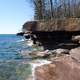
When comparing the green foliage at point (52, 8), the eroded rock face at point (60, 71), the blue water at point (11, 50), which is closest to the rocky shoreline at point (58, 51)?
the eroded rock face at point (60, 71)

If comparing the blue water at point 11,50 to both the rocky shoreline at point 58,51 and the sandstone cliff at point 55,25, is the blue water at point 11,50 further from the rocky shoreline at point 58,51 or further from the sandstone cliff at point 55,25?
the sandstone cliff at point 55,25

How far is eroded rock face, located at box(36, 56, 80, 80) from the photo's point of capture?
4.82m

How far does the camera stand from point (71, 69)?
493cm

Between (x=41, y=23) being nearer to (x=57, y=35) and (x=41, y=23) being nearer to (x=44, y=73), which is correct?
(x=57, y=35)

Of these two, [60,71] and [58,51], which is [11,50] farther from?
[60,71]

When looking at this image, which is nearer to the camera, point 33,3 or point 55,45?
point 55,45

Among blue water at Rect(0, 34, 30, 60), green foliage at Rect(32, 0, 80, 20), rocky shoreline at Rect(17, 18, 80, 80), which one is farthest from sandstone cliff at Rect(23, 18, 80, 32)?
green foliage at Rect(32, 0, 80, 20)

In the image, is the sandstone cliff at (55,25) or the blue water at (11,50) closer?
the sandstone cliff at (55,25)

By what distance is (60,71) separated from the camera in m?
4.95

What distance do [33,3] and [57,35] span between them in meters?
13.2

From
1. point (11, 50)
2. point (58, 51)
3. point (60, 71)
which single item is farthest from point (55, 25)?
point (60, 71)

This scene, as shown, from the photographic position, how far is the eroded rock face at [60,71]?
482 centimetres

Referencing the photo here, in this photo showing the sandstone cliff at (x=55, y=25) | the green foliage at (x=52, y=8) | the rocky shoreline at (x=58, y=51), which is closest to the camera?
the rocky shoreline at (x=58, y=51)

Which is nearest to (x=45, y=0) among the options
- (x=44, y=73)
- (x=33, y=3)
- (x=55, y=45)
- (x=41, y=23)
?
(x=33, y=3)
